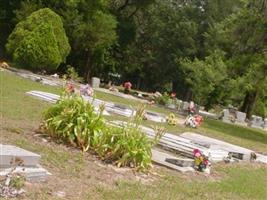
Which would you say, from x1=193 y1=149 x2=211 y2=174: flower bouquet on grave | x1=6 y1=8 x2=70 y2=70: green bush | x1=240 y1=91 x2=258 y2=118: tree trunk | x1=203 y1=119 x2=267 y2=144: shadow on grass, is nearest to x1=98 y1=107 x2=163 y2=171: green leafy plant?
x1=193 y1=149 x2=211 y2=174: flower bouquet on grave

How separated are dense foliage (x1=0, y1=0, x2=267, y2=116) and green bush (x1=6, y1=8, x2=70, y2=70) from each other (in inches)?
52.9

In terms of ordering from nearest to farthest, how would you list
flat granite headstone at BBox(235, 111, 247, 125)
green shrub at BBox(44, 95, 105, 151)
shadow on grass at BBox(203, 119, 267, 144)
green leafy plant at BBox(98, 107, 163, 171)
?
green leafy plant at BBox(98, 107, 163, 171), green shrub at BBox(44, 95, 105, 151), shadow on grass at BBox(203, 119, 267, 144), flat granite headstone at BBox(235, 111, 247, 125)

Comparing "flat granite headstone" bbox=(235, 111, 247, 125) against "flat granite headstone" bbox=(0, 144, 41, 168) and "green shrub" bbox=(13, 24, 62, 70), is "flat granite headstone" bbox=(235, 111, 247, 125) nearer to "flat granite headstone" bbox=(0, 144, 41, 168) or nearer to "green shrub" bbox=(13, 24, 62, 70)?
"green shrub" bbox=(13, 24, 62, 70)

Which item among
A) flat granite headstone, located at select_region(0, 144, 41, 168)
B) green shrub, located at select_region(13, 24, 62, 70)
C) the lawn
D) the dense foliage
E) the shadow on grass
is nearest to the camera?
flat granite headstone, located at select_region(0, 144, 41, 168)

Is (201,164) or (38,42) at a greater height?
(38,42)

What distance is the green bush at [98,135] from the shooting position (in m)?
8.88

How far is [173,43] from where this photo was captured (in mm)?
60719

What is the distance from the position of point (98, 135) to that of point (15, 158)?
8.79 ft

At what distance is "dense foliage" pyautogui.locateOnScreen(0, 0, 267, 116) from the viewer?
26.7m

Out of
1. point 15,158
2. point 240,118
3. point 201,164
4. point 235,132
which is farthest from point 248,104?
point 15,158


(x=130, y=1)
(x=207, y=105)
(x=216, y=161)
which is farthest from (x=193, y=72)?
(x=216, y=161)

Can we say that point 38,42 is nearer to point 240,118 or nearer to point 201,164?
point 240,118

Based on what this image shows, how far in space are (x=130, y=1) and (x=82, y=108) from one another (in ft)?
131

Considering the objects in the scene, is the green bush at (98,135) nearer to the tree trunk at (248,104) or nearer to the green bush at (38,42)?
the green bush at (38,42)
